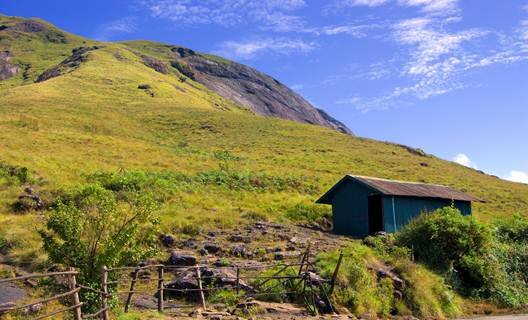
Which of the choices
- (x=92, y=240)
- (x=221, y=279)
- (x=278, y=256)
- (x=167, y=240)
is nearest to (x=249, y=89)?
(x=167, y=240)

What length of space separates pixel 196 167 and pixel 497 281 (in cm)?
2966

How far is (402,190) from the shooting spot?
3356 cm

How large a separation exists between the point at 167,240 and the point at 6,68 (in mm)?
117281

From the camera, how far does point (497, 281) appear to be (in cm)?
2556

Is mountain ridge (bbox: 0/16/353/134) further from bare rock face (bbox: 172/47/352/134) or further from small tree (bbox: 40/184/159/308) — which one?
small tree (bbox: 40/184/159/308)

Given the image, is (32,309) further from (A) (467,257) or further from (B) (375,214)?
(B) (375,214)

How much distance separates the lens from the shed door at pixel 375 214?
107 feet

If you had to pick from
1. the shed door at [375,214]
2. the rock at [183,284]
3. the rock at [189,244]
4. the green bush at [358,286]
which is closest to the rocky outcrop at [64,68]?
the shed door at [375,214]

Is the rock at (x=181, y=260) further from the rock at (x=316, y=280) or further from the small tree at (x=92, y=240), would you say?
the small tree at (x=92, y=240)

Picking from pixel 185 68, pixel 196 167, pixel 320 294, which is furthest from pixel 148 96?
pixel 320 294

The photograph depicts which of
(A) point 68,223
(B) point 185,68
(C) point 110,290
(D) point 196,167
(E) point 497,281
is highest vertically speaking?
(B) point 185,68

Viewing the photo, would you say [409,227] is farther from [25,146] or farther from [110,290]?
[25,146]

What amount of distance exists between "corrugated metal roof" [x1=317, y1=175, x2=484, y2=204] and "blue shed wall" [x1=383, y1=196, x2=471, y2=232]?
39 centimetres

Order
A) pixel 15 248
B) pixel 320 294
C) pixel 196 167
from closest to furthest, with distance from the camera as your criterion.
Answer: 1. pixel 320 294
2. pixel 15 248
3. pixel 196 167
